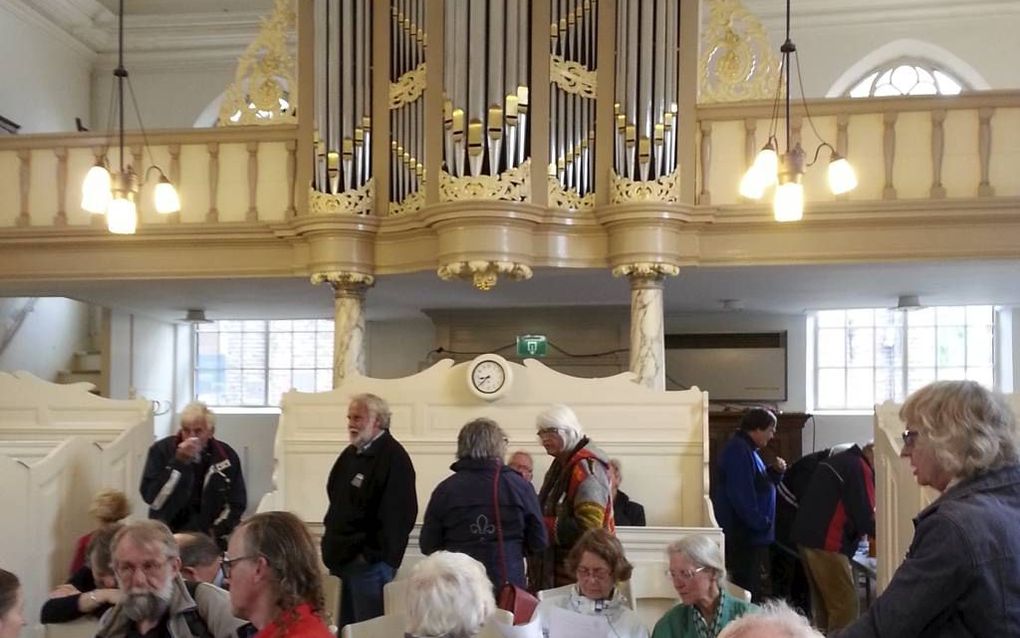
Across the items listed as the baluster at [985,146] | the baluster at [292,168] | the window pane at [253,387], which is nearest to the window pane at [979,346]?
the baluster at [985,146]

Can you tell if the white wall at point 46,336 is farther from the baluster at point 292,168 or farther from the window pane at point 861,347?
the window pane at point 861,347

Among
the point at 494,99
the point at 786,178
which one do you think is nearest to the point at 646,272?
the point at 494,99

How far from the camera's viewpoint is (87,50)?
12.2 metres

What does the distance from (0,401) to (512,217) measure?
13.0ft

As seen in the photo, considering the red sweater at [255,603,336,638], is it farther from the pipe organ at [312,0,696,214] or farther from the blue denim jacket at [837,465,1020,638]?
the pipe organ at [312,0,696,214]

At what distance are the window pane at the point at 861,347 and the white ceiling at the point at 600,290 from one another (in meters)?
1.35

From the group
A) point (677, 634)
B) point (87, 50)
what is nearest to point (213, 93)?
point (87, 50)

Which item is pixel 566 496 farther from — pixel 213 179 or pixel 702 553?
pixel 213 179

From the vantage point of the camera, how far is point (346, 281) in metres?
7.90

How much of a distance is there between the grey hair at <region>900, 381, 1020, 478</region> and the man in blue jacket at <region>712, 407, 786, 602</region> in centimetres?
433

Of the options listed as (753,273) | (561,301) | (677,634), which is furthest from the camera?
(561,301)

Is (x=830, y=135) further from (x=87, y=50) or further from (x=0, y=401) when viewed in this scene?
(x=87, y=50)

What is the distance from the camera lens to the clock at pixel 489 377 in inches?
269

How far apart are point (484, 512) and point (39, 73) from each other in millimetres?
9108
